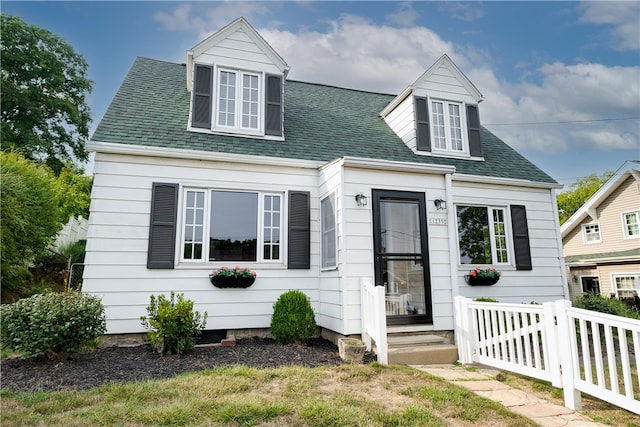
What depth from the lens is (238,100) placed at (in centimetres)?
720

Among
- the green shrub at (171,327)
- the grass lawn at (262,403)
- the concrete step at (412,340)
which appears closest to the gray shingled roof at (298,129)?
the green shrub at (171,327)

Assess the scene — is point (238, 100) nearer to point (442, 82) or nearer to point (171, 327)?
point (171, 327)

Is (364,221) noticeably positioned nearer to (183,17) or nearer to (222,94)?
(222,94)

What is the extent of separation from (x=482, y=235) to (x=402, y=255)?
2789mm

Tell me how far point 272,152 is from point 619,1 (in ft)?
30.7

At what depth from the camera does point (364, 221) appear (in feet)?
18.7

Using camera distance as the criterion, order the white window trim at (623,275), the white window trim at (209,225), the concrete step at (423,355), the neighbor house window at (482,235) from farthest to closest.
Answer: the white window trim at (623,275), the neighbor house window at (482,235), the white window trim at (209,225), the concrete step at (423,355)

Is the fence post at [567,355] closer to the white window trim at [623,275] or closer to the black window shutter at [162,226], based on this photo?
the black window shutter at [162,226]

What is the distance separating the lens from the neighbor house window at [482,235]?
298 inches

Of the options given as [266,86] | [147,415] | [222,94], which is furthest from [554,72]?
[147,415]

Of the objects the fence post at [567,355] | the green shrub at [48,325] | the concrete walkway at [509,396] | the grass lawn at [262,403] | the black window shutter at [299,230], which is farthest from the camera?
the black window shutter at [299,230]

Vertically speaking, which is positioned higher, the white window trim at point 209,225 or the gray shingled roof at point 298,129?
the gray shingled roof at point 298,129

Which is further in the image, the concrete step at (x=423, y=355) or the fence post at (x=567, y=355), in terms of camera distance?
the concrete step at (x=423, y=355)

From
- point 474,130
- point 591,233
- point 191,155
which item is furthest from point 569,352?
point 591,233
